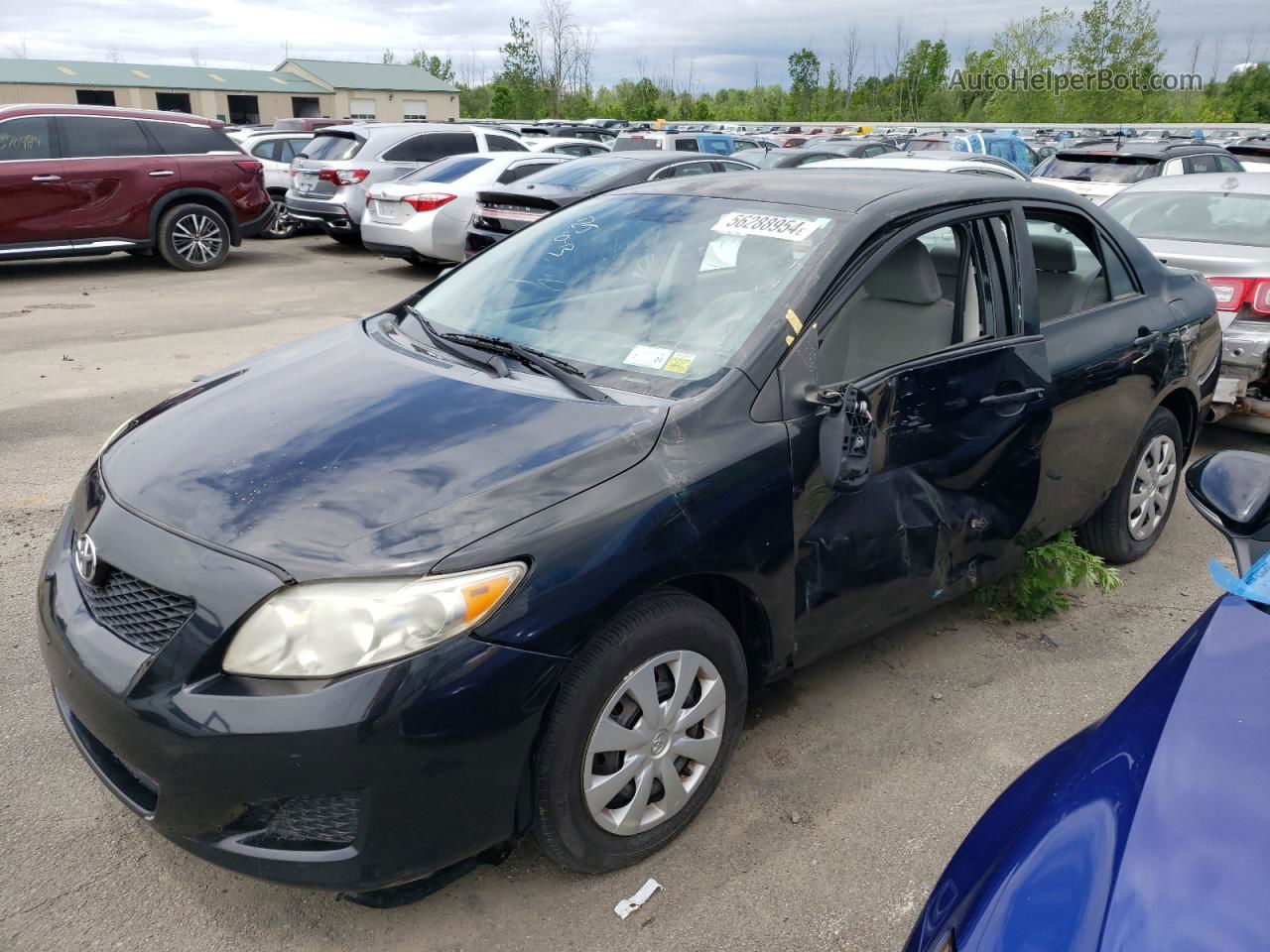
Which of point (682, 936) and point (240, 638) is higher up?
point (240, 638)

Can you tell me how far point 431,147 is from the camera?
1416 cm

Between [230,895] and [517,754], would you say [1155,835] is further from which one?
[230,895]

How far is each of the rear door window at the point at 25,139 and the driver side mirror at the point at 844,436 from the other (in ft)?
36.4

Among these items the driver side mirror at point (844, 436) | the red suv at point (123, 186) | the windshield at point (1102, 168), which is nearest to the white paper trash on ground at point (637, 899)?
the driver side mirror at point (844, 436)

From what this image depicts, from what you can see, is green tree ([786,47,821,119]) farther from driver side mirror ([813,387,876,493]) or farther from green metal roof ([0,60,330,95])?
driver side mirror ([813,387,876,493])

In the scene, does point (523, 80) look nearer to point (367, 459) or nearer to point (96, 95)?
point (96, 95)

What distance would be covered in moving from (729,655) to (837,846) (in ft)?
2.02

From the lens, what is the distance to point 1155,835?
1.41 metres

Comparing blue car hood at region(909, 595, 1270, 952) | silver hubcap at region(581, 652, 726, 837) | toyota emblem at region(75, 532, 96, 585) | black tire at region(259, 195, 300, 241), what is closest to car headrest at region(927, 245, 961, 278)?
silver hubcap at region(581, 652, 726, 837)

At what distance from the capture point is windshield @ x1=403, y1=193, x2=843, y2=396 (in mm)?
2963

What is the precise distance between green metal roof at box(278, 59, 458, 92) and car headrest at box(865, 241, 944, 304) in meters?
62.6

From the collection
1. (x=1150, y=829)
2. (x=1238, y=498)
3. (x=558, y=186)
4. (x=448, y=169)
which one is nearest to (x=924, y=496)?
(x=1238, y=498)

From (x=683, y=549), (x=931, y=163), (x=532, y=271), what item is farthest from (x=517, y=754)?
(x=931, y=163)

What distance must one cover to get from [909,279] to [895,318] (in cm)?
14
